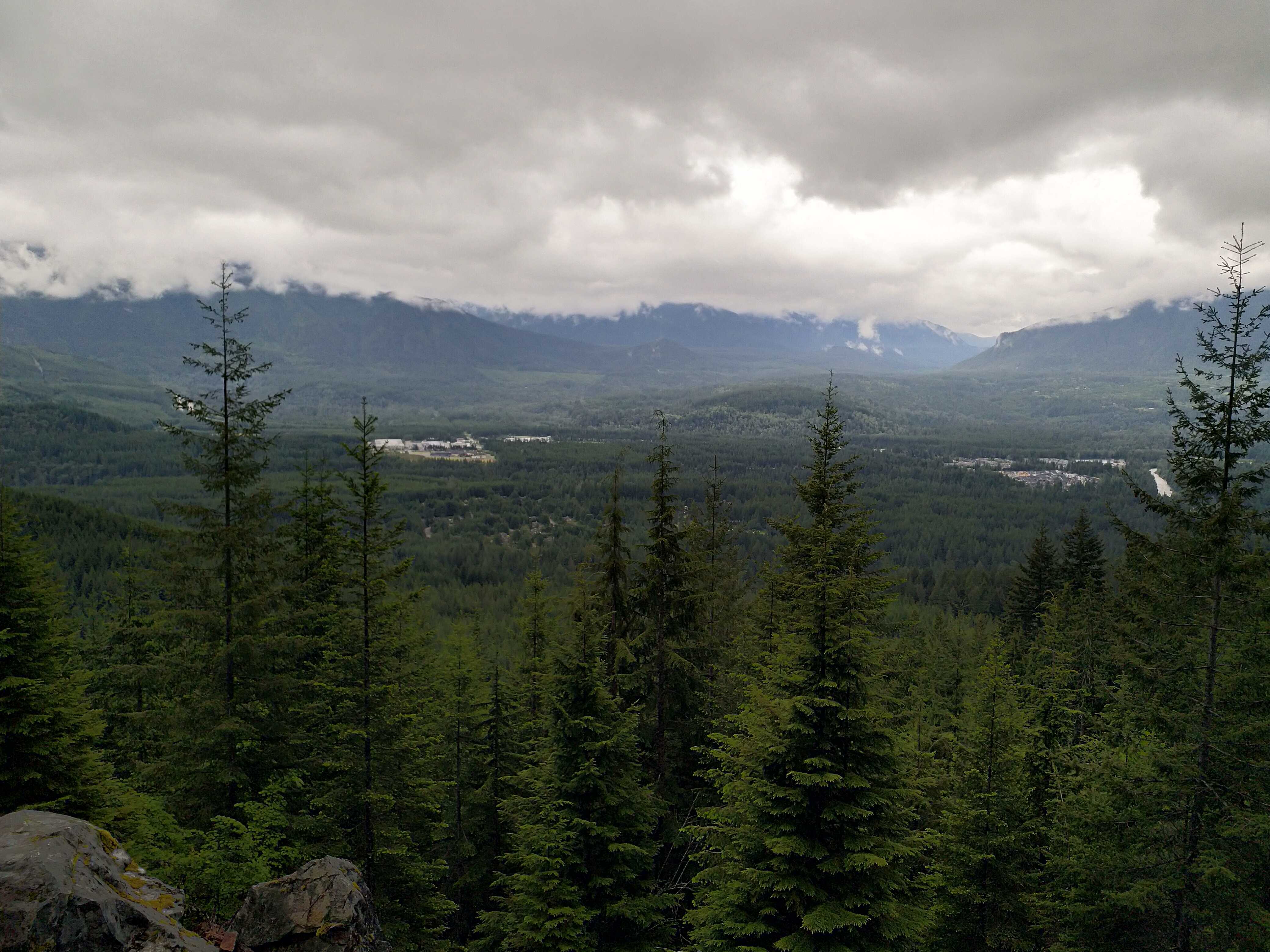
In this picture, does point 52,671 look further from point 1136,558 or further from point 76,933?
point 1136,558

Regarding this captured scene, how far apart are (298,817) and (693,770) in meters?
12.5

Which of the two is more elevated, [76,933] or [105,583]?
[76,933]

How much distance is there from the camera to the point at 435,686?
28.9m

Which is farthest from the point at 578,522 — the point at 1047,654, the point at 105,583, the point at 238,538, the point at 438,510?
the point at 238,538

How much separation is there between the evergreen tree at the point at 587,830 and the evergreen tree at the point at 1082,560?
127 feet

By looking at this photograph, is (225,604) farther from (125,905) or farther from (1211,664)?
(1211,664)

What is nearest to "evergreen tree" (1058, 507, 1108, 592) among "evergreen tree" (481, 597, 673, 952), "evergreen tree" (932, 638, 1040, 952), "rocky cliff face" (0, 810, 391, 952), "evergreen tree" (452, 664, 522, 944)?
"evergreen tree" (932, 638, 1040, 952)

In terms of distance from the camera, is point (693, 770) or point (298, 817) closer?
point (298, 817)

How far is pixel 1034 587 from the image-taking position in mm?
48125

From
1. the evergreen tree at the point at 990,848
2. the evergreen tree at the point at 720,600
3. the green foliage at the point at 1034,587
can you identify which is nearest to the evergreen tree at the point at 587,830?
the evergreen tree at the point at 720,600

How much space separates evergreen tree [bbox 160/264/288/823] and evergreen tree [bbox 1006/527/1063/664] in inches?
1835

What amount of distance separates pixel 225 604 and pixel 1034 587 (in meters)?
51.8

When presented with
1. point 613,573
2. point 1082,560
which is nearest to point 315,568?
point 613,573

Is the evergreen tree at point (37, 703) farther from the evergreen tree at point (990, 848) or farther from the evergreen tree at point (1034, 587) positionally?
the evergreen tree at point (1034, 587)
